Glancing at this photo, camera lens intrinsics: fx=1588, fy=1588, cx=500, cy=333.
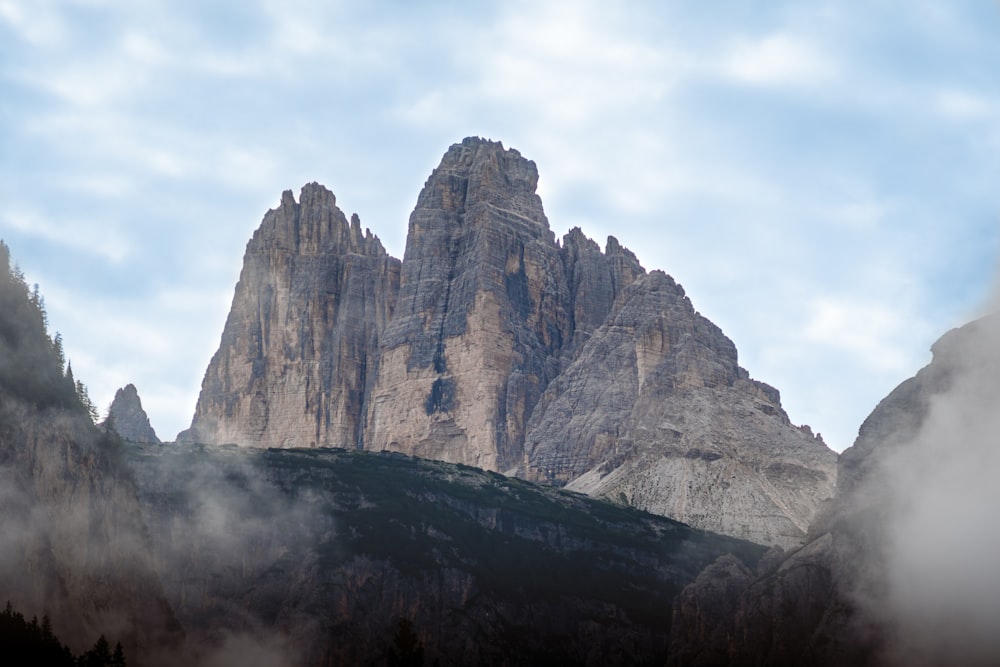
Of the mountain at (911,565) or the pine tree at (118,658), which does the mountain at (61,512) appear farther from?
the mountain at (911,565)

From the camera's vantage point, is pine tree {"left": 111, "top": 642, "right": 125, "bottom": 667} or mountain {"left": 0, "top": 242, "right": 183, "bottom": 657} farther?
mountain {"left": 0, "top": 242, "right": 183, "bottom": 657}

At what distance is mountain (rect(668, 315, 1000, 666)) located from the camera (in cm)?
15688

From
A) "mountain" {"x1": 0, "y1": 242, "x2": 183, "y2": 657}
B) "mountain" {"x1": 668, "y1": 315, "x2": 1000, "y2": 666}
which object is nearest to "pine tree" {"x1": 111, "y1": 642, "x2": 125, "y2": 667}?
"mountain" {"x1": 0, "y1": 242, "x2": 183, "y2": 657}

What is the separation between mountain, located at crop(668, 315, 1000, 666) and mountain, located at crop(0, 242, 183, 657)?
66.9 m

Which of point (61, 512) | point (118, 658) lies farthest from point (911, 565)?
point (61, 512)

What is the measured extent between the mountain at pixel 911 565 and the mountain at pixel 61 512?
66910 mm

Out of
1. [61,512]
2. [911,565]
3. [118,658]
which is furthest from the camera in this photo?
[911,565]

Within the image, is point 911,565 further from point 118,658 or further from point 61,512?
point 61,512

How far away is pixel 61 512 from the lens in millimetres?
162250

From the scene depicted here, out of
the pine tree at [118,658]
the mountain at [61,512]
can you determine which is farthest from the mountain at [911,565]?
the pine tree at [118,658]

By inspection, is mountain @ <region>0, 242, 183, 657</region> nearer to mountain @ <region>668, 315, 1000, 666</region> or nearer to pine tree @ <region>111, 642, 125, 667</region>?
pine tree @ <region>111, 642, 125, 667</region>

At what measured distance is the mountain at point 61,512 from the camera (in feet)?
511

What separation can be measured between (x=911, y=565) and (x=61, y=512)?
89.2 metres

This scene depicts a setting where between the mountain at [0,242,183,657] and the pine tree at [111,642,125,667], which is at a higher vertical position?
the mountain at [0,242,183,657]
